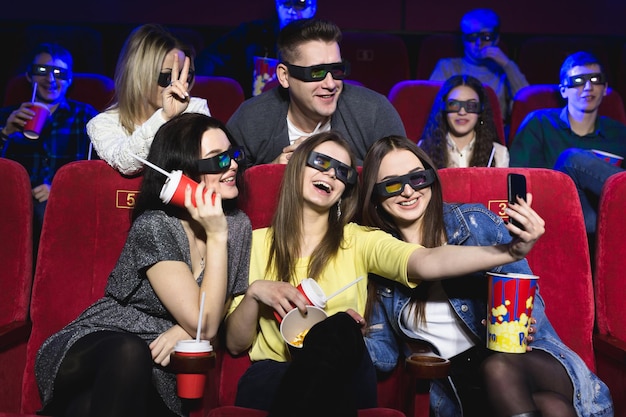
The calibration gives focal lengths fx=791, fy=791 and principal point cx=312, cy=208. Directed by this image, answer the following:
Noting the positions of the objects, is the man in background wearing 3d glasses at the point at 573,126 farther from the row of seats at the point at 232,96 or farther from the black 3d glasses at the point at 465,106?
→ the black 3d glasses at the point at 465,106

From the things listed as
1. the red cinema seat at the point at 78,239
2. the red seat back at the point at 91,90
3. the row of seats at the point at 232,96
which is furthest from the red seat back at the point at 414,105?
the red cinema seat at the point at 78,239

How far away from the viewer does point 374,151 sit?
1.58 m

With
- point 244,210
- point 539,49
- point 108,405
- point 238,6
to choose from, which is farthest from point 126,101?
point 539,49

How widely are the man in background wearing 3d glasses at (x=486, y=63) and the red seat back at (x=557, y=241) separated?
1447 mm

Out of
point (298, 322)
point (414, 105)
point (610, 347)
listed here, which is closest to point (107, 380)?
point (298, 322)

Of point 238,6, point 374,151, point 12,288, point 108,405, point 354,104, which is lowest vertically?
point 108,405

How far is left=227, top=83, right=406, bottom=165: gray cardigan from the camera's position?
79.5 inches

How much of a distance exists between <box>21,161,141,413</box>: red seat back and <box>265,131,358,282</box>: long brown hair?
12.1 inches

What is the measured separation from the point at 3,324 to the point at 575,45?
277 centimetres

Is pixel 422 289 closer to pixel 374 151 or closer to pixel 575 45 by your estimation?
pixel 374 151

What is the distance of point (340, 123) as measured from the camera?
6.70ft

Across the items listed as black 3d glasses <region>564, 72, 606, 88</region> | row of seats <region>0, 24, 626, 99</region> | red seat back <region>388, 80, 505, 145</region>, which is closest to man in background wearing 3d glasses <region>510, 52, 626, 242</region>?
black 3d glasses <region>564, 72, 606, 88</region>

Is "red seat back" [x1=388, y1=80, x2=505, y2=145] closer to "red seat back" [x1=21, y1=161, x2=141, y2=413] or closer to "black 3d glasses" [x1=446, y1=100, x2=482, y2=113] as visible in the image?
"black 3d glasses" [x1=446, y1=100, x2=482, y2=113]

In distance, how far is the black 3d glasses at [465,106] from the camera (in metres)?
2.49
